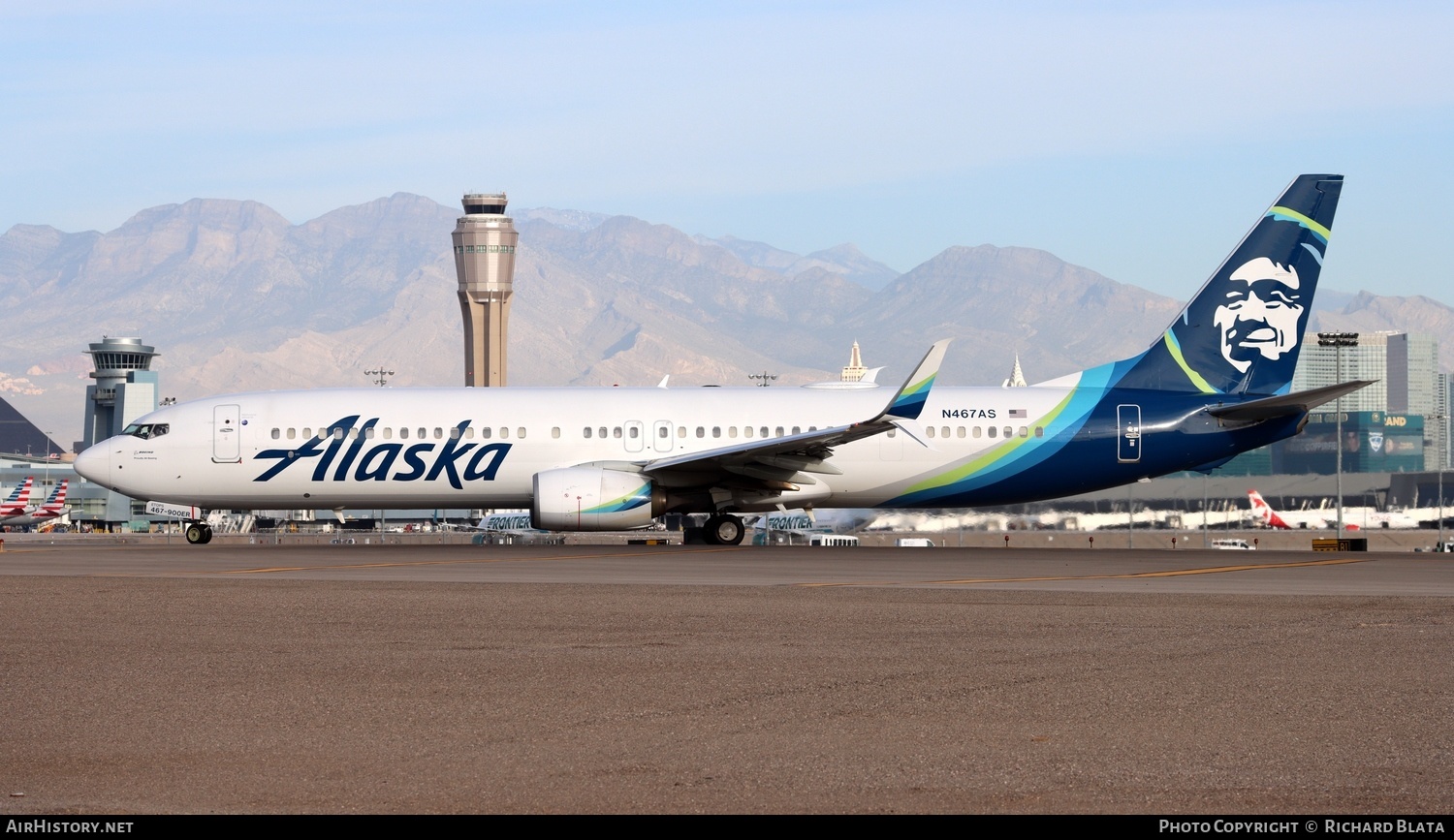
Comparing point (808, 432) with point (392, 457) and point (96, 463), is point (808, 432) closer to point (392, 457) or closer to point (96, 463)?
point (392, 457)

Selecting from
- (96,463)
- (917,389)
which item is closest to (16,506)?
(96,463)

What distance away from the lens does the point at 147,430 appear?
33.6m

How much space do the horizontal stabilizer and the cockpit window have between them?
71.4ft

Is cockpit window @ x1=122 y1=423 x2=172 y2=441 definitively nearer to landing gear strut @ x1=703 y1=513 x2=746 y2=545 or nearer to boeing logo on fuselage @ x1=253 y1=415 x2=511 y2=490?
boeing logo on fuselage @ x1=253 y1=415 x2=511 y2=490

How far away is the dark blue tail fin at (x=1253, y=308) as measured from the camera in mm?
32906

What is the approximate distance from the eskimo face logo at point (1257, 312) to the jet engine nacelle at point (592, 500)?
41.2 ft

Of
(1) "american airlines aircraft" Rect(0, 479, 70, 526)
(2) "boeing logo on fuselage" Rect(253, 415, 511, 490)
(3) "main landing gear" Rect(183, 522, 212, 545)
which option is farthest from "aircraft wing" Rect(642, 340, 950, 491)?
(1) "american airlines aircraft" Rect(0, 479, 70, 526)

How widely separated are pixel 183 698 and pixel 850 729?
4.52 m

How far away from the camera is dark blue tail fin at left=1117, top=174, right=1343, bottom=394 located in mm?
32906

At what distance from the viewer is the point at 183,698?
10.6 m

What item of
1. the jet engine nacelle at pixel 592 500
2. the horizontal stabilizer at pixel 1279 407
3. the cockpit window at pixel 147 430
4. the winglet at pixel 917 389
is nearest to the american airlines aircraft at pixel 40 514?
the cockpit window at pixel 147 430

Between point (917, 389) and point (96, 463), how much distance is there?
57.4ft
